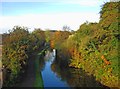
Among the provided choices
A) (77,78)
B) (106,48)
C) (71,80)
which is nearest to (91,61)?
(77,78)

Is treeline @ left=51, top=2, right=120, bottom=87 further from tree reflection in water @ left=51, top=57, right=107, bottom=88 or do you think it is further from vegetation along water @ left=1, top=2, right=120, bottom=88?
tree reflection in water @ left=51, top=57, right=107, bottom=88

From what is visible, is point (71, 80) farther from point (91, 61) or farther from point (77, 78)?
point (91, 61)

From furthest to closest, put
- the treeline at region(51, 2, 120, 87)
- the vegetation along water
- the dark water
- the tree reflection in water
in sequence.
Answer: the tree reflection in water < the dark water < the treeline at region(51, 2, 120, 87) < the vegetation along water

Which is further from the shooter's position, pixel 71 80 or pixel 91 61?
pixel 91 61

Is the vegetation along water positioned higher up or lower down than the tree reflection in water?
higher up

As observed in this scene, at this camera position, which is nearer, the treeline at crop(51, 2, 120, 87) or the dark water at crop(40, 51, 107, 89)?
the treeline at crop(51, 2, 120, 87)

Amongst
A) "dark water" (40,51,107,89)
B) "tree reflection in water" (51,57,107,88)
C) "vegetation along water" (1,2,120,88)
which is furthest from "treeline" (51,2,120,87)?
"dark water" (40,51,107,89)

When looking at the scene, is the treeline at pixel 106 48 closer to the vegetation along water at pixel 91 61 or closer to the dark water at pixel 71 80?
the vegetation along water at pixel 91 61

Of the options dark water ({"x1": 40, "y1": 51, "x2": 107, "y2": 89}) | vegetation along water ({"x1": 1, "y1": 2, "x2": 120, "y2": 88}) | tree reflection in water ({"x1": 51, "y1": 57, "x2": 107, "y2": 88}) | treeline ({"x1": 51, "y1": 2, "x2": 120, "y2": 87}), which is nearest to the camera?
vegetation along water ({"x1": 1, "y1": 2, "x2": 120, "y2": 88})

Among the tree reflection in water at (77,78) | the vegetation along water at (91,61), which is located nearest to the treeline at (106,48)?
the vegetation along water at (91,61)

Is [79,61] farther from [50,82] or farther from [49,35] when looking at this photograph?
[49,35]

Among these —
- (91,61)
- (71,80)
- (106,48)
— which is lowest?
(71,80)

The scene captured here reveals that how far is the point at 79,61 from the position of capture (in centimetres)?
4325

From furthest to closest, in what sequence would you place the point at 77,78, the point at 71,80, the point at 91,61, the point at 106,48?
the point at 91,61, the point at 77,78, the point at 71,80, the point at 106,48
